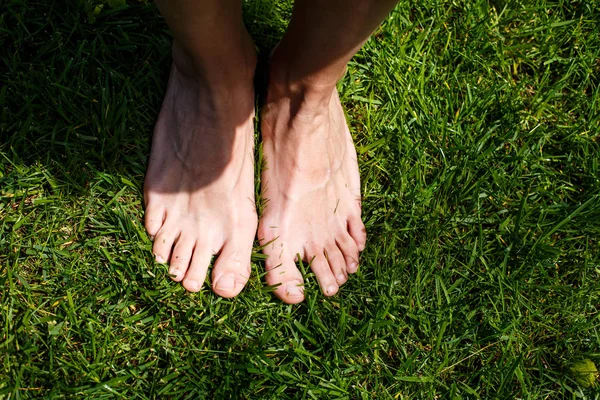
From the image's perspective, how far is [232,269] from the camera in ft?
6.23

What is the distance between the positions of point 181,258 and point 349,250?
1.85ft

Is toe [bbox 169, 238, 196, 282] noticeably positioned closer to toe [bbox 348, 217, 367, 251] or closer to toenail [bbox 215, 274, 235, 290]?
toenail [bbox 215, 274, 235, 290]

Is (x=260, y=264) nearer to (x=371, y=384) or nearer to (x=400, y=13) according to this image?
(x=371, y=384)

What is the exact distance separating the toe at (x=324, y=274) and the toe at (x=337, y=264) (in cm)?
1

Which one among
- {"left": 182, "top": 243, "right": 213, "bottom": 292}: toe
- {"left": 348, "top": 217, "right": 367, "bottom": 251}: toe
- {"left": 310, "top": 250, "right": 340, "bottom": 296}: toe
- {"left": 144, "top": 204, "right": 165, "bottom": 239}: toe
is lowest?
{"left": 310, "top": 250, "right": 340, "bottom": 296}: toe

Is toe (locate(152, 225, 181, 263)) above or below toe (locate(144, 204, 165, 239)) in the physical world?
below

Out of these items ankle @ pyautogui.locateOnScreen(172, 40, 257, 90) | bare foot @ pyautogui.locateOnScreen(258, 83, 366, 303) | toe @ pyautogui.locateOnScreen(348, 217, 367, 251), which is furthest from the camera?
toe @ pyautogui.locateOnScreen(348, 217, 367, 251)

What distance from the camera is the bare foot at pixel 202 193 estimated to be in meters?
1.89

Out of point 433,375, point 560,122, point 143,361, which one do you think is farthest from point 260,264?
point 560,122

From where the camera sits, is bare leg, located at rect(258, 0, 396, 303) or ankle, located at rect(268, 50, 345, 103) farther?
bare leg, located at rect(258, 0, 396, 303)

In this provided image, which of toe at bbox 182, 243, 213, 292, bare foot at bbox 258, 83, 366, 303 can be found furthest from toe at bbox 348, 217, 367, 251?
toe at bbox 182, 243, 213, 292

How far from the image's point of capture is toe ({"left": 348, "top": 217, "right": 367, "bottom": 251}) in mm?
2037

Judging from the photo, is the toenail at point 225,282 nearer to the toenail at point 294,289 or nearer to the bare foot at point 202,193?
the bare foot at point 202,193

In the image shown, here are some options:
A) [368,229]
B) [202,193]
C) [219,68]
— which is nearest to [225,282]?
[202,193]
